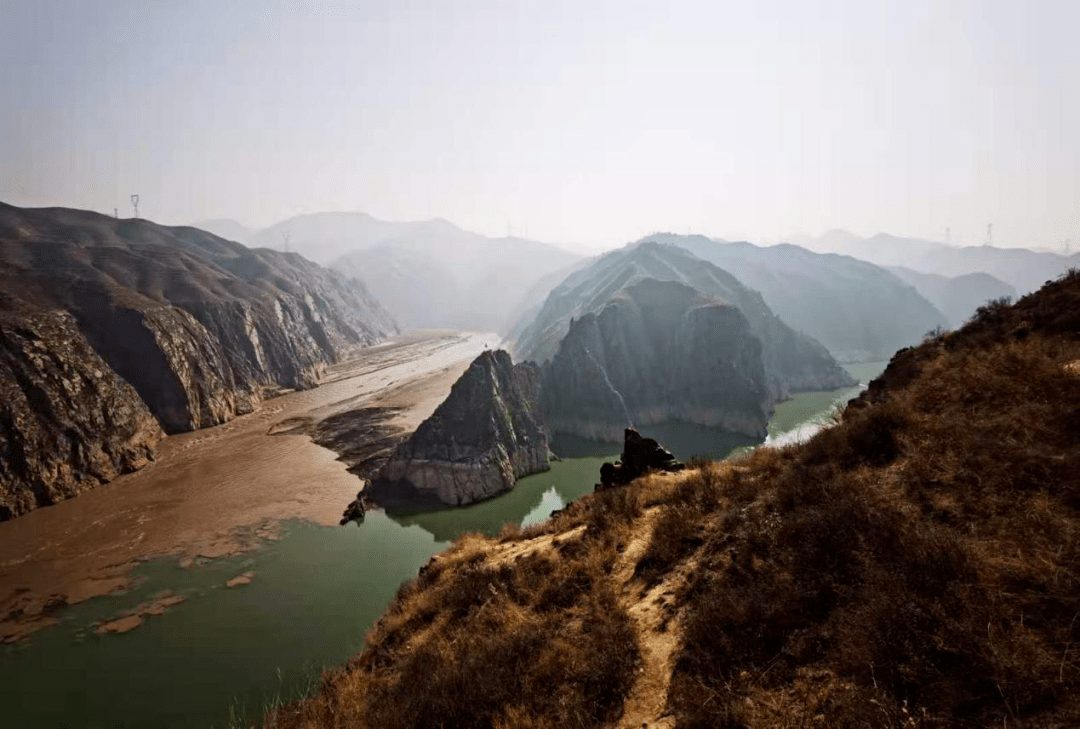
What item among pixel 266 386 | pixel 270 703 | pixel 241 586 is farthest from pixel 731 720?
pixel 266 386

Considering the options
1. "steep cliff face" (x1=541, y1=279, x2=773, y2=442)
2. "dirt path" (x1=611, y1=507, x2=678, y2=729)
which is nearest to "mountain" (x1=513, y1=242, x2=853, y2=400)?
"steep cliff face" (x1=541, y1=279, x2=773, y2=442)

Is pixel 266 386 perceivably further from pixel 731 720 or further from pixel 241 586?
pixel 731 720

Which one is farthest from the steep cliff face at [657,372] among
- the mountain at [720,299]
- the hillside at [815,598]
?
the hillside at [815,598]

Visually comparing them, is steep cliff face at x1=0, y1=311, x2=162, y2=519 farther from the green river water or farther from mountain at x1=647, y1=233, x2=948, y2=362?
mountain at x1=647, y1=233, x2=948, y2=362

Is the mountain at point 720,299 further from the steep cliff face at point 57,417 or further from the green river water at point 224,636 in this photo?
the steep cliff face at point 57,417

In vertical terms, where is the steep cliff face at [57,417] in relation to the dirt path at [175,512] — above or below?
above

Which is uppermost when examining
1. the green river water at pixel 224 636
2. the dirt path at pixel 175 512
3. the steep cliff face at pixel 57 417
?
the steep cliff face at pixel 57 417

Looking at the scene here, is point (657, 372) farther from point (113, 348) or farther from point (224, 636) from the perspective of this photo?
point (113, 348)

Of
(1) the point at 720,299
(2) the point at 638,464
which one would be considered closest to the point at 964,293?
(1) the point at 720,299

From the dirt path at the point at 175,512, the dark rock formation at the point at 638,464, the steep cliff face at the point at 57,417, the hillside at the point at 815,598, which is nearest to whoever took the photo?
the hillside at the point at 815,598
